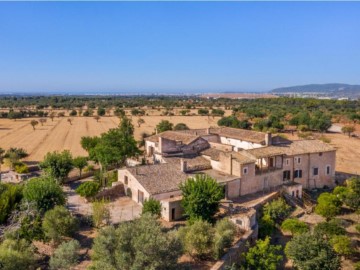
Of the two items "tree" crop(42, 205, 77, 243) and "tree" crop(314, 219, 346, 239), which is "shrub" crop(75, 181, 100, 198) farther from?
"tree" crop(314, 219, 346, 239)

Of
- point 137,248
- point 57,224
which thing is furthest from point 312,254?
point 57,224

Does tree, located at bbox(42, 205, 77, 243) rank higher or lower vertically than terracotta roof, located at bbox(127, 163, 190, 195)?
lower

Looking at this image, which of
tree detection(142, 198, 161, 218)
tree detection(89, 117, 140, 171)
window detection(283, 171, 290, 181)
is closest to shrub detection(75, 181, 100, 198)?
tree detection(142, 198, 161, 218)

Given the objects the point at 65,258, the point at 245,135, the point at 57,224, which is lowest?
the point at 65,258

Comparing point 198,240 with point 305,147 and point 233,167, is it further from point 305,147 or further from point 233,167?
point 305,147

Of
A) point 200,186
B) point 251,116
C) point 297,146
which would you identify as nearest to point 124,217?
point 200,186

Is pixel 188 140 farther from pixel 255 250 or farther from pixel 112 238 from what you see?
pixel 112 238

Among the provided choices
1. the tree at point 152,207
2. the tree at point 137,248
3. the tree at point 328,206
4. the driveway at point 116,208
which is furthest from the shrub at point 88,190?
the tree at point 328,206
